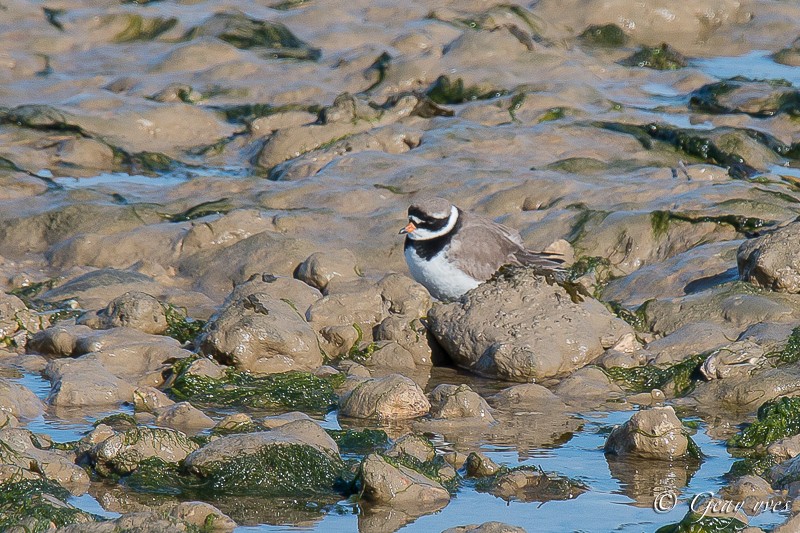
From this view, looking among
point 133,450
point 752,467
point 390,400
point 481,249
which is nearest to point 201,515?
point 133,450

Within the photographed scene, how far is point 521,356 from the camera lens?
797 centimetres

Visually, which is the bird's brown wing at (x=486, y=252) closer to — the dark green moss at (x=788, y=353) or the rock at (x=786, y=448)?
the dark green moss at (x=788, y=353)

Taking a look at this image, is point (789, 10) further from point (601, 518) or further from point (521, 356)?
point (601, 518)

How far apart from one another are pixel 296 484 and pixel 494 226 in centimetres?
404

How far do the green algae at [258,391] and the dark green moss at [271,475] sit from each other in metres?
1.56

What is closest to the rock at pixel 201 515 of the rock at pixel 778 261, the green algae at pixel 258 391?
the green algae at pixel 258 391

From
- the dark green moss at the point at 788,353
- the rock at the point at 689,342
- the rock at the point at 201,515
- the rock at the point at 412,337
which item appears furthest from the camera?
the rock at the point at 412,337

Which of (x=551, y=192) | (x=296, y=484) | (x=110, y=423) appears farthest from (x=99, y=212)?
(x=296, y=484)

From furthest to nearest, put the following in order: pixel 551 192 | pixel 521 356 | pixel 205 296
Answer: pixel 551 192
pixel 205 296
pixel 521 356

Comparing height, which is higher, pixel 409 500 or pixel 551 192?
pixel 409 500

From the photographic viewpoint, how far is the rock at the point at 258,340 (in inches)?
315

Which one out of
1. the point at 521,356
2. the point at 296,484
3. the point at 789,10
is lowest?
the point at 789,10

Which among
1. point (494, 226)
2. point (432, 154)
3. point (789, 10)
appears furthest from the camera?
point (789, 10)

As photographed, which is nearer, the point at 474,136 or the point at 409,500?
the point at 409,500
